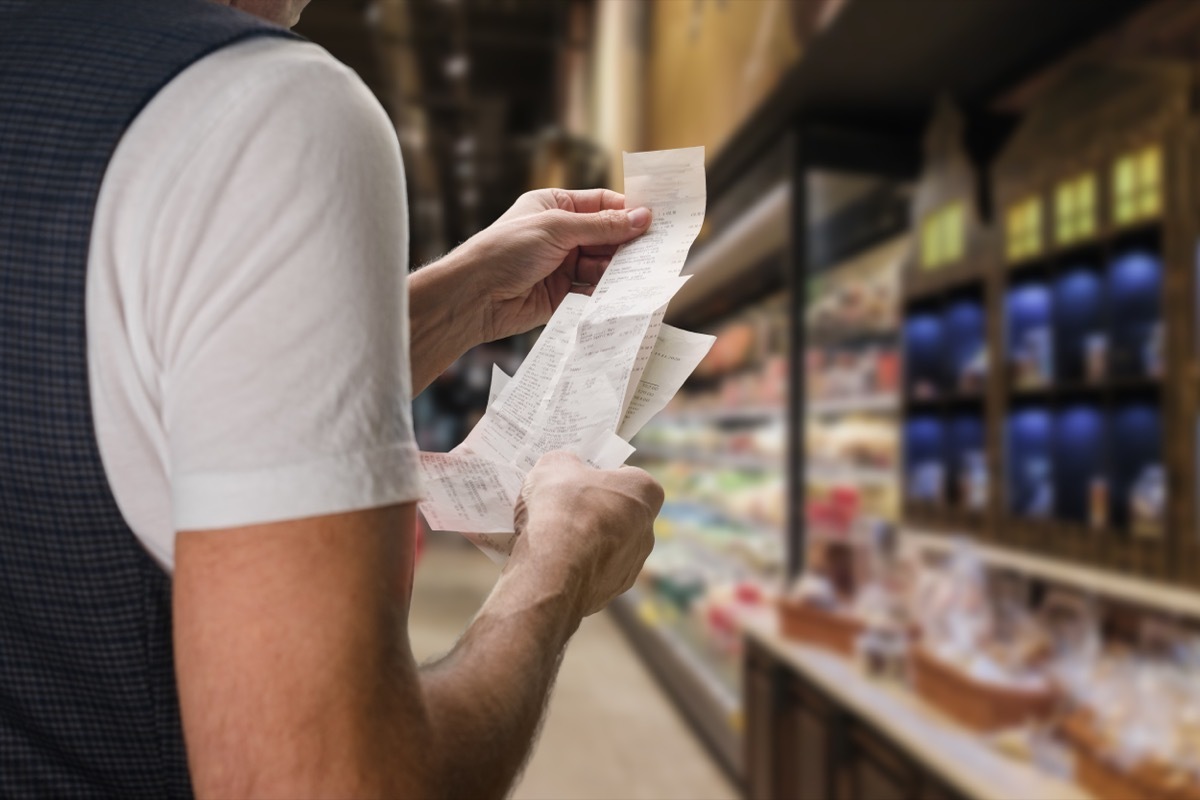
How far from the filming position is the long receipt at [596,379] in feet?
2.70

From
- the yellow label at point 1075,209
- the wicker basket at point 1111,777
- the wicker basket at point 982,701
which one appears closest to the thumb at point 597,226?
the wicker basket at point 1111,777

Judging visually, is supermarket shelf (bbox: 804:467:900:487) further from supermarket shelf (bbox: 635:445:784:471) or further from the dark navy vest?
the dark navy vest

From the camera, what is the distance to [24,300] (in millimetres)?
527

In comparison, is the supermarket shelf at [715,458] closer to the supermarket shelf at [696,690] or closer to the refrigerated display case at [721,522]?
the refrigerated display case at [721,522]

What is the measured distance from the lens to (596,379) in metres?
0.84

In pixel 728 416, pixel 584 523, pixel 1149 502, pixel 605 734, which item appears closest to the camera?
pixel 584 523

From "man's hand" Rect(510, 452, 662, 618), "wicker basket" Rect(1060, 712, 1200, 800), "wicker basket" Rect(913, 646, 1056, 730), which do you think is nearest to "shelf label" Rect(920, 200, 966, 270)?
"wicker basket" Rect(913, 646, 1056, 730)

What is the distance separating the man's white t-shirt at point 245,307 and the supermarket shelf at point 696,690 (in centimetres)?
401

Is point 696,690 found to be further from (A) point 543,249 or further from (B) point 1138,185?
(A) point 543,249

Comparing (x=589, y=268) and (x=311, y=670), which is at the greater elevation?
(x=589, y=268)

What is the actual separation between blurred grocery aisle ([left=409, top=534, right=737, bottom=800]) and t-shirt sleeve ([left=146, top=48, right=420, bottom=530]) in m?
2.46

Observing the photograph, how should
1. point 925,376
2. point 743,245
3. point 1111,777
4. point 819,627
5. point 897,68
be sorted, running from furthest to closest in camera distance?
point 743,245
point 925,376
point 819,627
point 897,68
point 1111,777

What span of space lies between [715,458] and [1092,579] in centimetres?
313

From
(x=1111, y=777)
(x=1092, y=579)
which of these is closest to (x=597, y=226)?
(x=1111, y=777)
